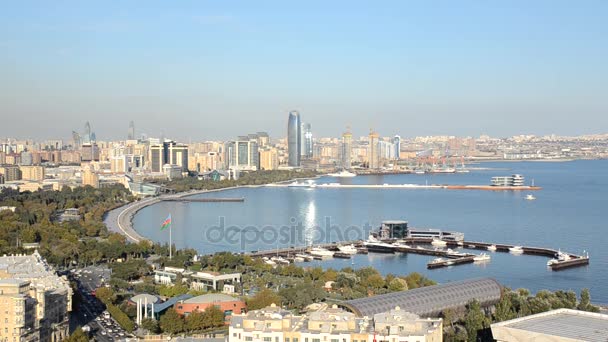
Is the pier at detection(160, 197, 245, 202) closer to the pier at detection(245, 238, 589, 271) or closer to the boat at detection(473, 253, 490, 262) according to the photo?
the pier at detection(245, 238, 589, 271)

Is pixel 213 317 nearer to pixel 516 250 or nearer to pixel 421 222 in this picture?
pixel 516 250

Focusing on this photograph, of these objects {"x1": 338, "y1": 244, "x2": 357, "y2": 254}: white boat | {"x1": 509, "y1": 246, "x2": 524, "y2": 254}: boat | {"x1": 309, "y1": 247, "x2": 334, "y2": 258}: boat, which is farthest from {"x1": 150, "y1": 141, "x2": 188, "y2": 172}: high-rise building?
{"x1": 509, "y1": 246, "x2": 524, "y2": 254}: boat

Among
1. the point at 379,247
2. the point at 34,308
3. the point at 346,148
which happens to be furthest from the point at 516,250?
the point at 346,148

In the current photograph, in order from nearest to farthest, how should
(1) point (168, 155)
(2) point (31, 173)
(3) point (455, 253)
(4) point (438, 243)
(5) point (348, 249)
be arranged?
(3) point (455, 253)
(5) point (348, 249)
(4) point (438, 243)
(2) point (31, 173)
(1) point (168, 155)


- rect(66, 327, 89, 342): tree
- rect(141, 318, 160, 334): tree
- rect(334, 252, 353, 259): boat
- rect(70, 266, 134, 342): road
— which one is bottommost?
rect(334, 252, 353, 259): boat

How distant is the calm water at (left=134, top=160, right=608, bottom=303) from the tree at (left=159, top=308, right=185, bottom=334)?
426 centimetres

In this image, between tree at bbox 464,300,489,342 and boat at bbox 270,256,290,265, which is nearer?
tree at bbox 464,300,489,342

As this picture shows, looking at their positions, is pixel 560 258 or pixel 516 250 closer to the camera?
pixel 560 258

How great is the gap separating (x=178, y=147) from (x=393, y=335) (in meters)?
31.1

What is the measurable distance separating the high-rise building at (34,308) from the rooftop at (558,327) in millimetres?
3622

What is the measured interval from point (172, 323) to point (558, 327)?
352 centimetres

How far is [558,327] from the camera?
520cm

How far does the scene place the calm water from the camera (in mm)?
11391

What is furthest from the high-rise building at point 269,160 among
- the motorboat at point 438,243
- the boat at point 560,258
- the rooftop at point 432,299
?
the rooftop at point 432,299
